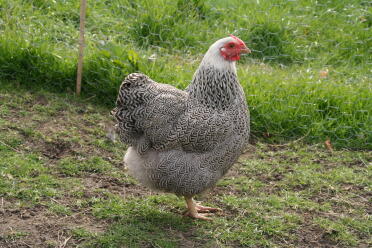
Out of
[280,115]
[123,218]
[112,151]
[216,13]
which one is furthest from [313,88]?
[123,218]

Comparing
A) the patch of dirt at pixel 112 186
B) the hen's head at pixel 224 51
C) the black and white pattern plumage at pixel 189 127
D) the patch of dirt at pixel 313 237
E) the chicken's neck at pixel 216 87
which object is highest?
the hen's head at pixel 224 51

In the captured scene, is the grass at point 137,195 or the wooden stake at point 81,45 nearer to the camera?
the grass at point 137,195

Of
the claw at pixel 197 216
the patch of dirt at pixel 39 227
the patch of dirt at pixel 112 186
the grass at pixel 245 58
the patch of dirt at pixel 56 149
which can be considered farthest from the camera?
the grass at pixel 245 58

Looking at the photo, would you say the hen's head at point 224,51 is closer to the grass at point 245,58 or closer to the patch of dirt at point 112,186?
the patch of dirt at point 112,186

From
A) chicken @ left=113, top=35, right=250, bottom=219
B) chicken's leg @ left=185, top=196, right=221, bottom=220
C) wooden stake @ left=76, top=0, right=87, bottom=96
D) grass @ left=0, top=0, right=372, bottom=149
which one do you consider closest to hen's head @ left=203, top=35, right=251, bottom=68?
chicken @ left=113, top=35, right=250, bottom=219

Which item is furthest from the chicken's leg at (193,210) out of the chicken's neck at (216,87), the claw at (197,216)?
the chicken's neck at (216,87)

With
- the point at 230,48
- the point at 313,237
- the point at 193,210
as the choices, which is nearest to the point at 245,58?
the point at 230,48

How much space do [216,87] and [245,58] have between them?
2.50 meters

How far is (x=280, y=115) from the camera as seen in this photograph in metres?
5.34

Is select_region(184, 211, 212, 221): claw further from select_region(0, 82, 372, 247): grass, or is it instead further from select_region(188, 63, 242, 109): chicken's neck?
select_region(188, 63, 242, 109): chicken's neck

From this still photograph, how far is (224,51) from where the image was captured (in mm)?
3805

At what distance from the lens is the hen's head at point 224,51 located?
380 cm

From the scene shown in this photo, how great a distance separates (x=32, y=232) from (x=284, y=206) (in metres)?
1.92

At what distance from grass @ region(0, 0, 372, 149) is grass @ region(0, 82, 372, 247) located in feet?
1.16
